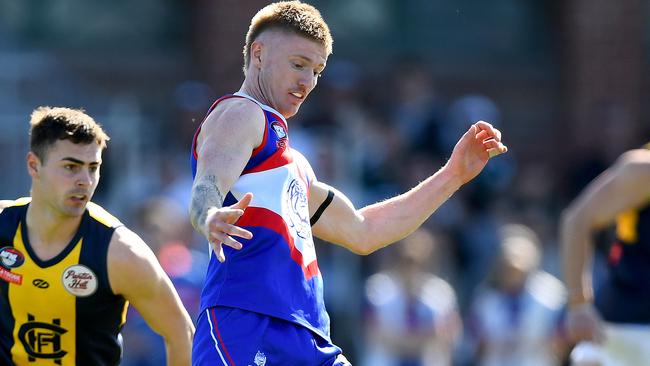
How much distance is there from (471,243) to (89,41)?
5.69 meters

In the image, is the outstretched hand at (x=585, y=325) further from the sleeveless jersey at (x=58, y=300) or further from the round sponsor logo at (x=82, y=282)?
the round sponsor logo at (x=82, y=282)

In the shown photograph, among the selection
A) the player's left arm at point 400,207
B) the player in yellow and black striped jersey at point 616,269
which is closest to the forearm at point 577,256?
the player in yellow and black striped jersey at point 616,269

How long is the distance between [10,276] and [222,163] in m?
1.64

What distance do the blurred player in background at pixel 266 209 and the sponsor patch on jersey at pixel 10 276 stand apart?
3.77ft

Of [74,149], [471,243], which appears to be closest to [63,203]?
[74,149]

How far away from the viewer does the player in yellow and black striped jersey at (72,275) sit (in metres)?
5.82

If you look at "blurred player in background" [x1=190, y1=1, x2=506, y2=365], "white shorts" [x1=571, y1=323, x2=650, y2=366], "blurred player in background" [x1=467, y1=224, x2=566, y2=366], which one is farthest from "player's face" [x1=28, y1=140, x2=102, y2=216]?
"blurred player in background" [x1=467, y1=224, x2=566, y2=366]

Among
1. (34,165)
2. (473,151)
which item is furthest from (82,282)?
(473,151)

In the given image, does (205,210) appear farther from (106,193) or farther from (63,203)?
(106,193)

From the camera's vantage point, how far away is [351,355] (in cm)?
1188

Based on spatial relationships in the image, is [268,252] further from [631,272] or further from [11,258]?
[631,272]

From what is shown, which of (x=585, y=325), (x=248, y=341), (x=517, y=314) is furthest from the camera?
(x=517, y=314)

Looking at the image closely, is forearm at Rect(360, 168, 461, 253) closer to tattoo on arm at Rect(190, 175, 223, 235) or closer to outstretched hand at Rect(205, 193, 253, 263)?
tattoo on arm at Rect(190, 175, 223, 235)

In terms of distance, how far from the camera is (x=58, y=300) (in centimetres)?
585
